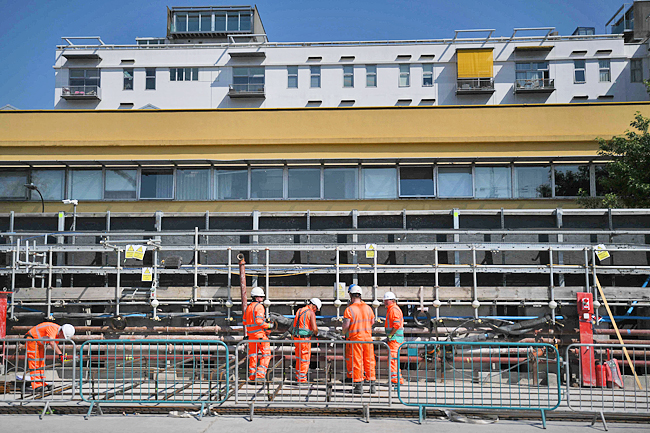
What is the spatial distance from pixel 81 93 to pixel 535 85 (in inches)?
1209

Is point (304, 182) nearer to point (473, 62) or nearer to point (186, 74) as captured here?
point (473, 62)

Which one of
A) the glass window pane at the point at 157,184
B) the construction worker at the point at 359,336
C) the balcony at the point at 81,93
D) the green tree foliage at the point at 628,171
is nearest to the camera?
the construction worker at the point at 359,336

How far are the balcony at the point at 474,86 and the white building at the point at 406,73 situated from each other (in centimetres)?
7

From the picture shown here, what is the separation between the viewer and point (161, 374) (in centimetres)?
1163

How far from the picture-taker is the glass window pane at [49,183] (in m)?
15.7

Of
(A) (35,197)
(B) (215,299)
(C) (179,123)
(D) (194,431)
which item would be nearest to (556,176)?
(B) (215,299)

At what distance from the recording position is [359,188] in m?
15.3

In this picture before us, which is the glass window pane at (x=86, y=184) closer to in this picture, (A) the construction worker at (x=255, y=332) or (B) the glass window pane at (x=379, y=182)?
(A) the construction worker at (x=255, y=332)

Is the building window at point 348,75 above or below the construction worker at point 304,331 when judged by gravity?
above

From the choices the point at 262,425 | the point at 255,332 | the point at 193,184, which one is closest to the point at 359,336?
the point at 255,332

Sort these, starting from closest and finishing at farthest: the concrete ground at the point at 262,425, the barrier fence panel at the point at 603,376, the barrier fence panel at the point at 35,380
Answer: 1. the concrete ground at the point at 262,425
2. the barrier fence panel at the point at 35,380
3. the barrier fence panel at the point at 603,376

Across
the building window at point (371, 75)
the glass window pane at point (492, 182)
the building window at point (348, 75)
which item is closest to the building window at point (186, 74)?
the building window at point (348, 75)

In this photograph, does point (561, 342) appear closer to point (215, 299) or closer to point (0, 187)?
point (215, 299)

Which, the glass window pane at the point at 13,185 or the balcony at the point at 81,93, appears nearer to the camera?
the glass window pane at the point at 13,185
